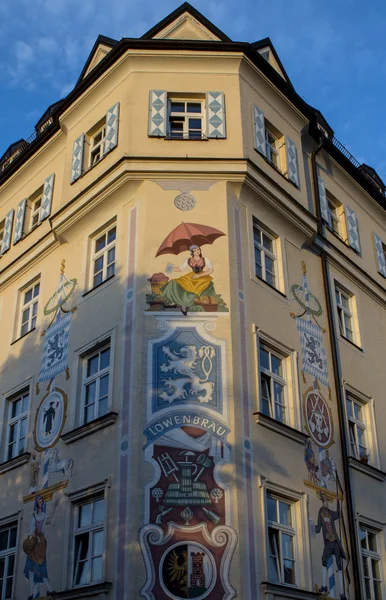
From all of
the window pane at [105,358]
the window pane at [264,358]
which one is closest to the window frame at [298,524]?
the window pane at [264,358]

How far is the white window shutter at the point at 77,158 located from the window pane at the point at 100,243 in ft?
6.16

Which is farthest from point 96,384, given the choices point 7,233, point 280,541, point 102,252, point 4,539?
point 7,233

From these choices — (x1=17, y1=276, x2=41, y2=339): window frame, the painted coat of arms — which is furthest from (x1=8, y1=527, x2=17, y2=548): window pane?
(x1=17, y1=276, x2=41, y2=339): window frame

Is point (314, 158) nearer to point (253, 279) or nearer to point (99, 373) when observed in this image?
point (253, 279)

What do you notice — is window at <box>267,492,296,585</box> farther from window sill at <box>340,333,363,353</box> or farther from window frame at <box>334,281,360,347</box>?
window frame at <box>334,281,360,347</box>

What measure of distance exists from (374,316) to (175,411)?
28.8 feet

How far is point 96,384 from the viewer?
628 inches

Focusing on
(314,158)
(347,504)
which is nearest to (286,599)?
(347,504)

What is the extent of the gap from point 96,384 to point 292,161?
7610 mm

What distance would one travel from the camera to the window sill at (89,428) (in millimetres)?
14627

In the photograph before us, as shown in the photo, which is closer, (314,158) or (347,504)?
(347,504)

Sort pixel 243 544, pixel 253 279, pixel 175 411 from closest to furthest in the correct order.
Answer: pixel 243 544
pixel 175 411
pixel 253 279

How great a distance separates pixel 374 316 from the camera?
21.2m

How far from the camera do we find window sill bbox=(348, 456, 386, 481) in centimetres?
1703
